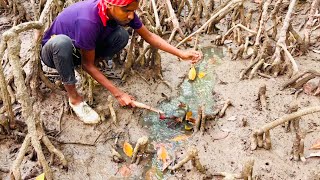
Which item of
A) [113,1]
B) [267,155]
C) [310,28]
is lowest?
[267,155]

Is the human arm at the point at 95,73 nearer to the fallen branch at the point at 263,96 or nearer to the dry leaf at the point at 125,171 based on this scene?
the dry leaf at the point at 125,171

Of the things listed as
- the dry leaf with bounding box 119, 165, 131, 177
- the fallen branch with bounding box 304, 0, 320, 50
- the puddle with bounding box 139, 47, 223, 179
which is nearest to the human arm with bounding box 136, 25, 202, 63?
the puddle with bounding box 139, 47, 223, 179

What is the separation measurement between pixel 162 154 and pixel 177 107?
1.70 feet

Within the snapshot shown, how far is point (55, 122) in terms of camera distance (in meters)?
2.69

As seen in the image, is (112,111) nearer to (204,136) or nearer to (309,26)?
(204,136)

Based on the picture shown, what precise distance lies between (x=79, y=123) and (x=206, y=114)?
882 millimetres

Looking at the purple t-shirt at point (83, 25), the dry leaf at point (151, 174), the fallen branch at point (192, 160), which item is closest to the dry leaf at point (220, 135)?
the fallen branch at point (192, 160)

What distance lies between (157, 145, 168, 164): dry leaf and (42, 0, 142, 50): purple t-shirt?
0.78 metres

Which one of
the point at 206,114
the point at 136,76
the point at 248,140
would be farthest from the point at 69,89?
the point at 248,140

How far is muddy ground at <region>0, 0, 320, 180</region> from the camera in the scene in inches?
91.0

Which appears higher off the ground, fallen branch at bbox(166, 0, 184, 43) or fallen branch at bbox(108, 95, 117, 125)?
fallen branch at bbox(166, 0, 184, 43)

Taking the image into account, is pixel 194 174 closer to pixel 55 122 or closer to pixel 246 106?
pixel 246 106

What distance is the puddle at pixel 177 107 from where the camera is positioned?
2522 millimetres

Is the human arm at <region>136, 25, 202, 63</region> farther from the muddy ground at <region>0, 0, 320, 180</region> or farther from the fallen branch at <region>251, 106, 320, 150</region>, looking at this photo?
the fallen branch at <region>251, 106, 320, 150</region>
